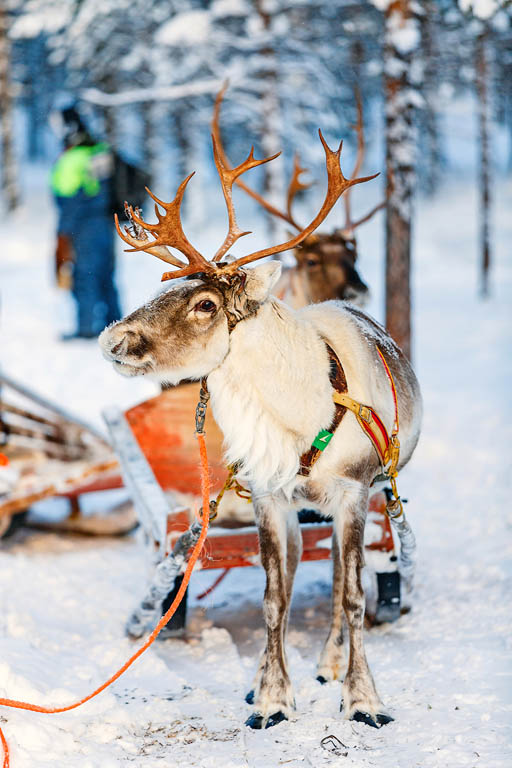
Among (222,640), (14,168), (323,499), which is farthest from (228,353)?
(14,168)

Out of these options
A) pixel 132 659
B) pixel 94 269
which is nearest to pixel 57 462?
pixel 132 659

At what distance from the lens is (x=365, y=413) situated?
144 inches

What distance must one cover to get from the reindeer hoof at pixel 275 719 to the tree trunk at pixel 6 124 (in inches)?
790

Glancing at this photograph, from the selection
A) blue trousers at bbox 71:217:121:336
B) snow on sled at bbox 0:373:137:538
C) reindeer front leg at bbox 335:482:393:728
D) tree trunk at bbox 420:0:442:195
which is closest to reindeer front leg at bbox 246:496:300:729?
reindeer front leg at bbox 335:482:393:728

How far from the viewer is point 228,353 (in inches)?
140

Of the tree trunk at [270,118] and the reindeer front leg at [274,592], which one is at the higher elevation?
the tree trunk at [270,118]

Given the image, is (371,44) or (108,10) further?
(371,44)

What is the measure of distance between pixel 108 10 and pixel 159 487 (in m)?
16.9

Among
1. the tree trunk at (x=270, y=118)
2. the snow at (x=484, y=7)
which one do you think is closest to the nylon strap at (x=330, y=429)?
the snow at (x=484, y=7)

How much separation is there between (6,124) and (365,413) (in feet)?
65.7

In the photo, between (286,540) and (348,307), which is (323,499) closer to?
(286,540)

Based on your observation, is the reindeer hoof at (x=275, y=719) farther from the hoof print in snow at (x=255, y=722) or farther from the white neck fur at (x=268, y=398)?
the white neck fur at (x=268, y=398)

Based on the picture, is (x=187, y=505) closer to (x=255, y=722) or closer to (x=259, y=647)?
(x=259, y=647)

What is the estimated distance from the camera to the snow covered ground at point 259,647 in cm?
321
